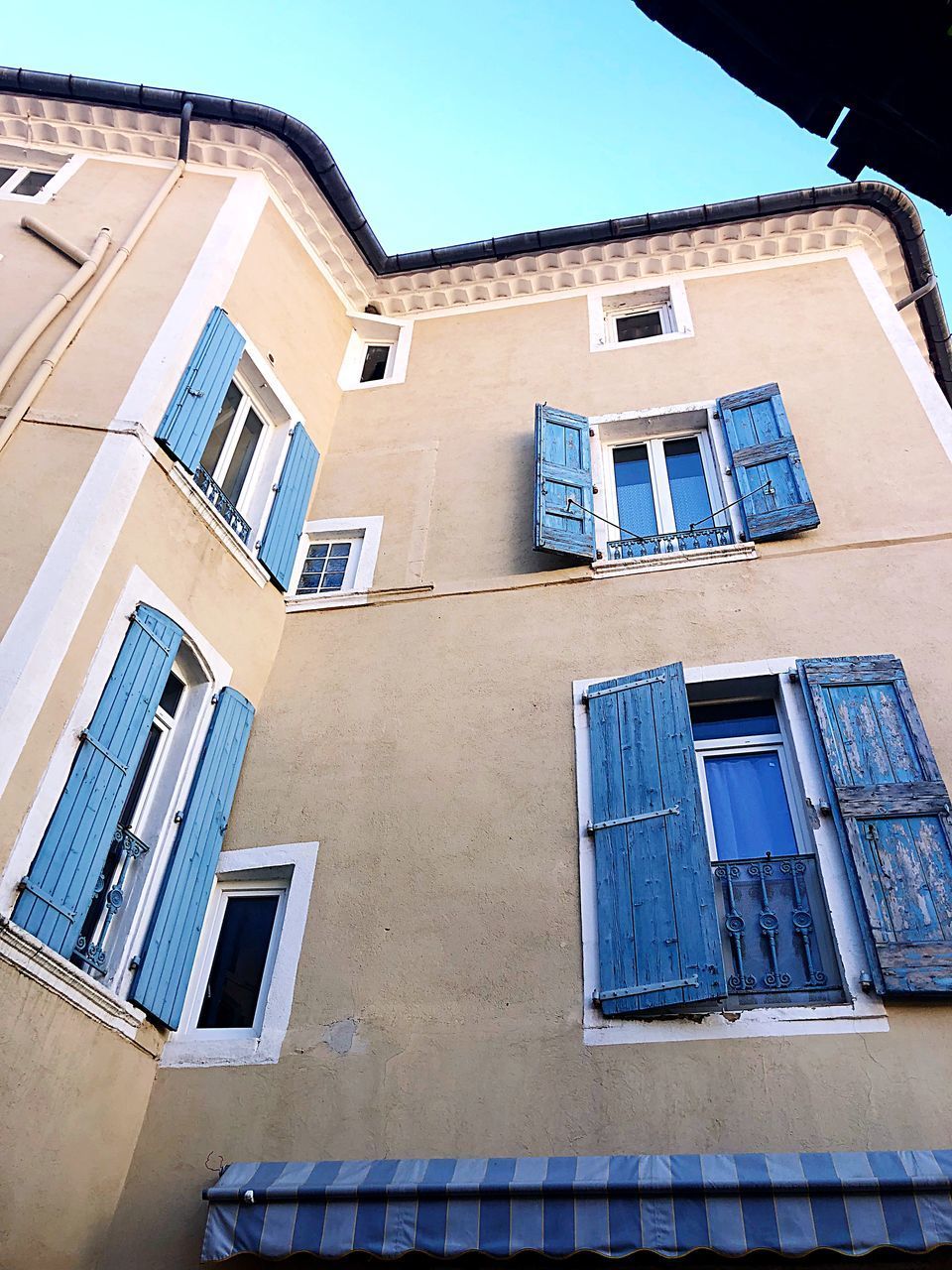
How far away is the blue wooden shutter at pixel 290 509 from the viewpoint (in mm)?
8383

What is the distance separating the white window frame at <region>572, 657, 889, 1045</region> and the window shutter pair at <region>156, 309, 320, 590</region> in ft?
10.5

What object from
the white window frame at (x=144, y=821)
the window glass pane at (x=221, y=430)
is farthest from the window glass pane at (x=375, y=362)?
the white window frame at (x=144, y=821)

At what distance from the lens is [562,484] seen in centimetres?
865

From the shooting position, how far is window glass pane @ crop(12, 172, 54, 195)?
9719mm

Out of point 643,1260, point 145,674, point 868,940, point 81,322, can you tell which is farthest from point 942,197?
point 81,322

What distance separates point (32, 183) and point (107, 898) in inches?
286

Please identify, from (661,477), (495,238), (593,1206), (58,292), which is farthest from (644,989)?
(495,238)

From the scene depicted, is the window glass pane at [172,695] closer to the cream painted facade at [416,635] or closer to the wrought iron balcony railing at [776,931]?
the cream painted facade at [416,635]

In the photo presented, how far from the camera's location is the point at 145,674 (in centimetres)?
645

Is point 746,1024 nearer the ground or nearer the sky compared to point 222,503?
nearer the ground

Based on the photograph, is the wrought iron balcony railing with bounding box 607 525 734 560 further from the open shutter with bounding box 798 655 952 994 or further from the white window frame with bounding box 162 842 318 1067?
the white window frame with bounding box 162 842 318 1067

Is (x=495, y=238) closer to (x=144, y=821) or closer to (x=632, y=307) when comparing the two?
(x=632, y=307)

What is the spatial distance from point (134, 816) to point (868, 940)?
441 centimetres

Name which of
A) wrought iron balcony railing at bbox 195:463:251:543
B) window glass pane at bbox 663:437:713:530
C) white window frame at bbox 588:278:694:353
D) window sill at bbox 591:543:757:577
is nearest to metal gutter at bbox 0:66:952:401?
white window frame at bbox 588:278:694:353
